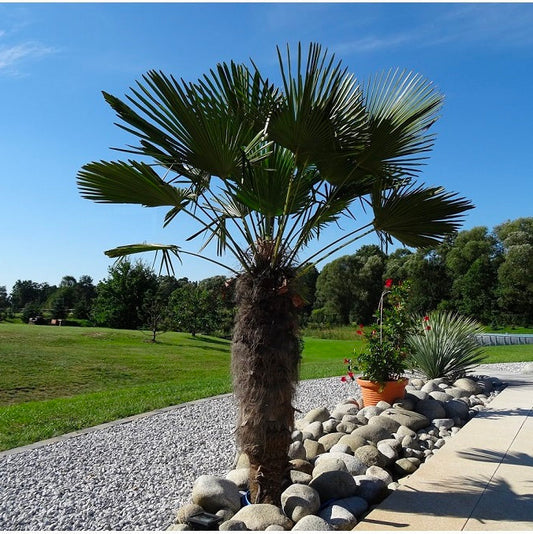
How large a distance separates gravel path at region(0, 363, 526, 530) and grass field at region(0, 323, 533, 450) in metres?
0.87

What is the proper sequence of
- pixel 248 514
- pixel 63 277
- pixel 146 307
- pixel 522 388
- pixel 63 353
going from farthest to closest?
1. pixel 63 277
2. pixel 146 307
3. pixel 63 353
4. pixel 522 388
5. pixel 248 514

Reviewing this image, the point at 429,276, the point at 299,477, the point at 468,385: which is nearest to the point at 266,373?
the point at 299,477

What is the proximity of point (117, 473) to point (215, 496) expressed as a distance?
1.37 meters

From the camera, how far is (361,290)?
35844 mm

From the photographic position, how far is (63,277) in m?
41.2

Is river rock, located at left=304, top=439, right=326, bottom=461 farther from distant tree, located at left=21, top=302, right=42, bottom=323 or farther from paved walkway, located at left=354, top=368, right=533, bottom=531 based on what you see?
distant tree, located at left=21, top=302, right=42, bottom=323

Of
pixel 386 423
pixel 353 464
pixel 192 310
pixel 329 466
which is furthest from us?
A: pixel 192 310

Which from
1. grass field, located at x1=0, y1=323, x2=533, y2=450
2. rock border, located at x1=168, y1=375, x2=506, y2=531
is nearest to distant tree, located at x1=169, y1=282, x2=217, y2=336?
grass field, located at x1=0, y1=323, x2=533, y2=450

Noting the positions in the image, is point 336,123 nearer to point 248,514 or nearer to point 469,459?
point 248,514

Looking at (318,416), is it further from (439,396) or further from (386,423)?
(439,396)

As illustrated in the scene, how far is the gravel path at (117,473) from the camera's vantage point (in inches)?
141

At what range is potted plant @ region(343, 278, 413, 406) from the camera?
6520 mm

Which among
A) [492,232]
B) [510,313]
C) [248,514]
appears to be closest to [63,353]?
[248,514]

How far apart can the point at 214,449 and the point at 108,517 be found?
1.83 m
